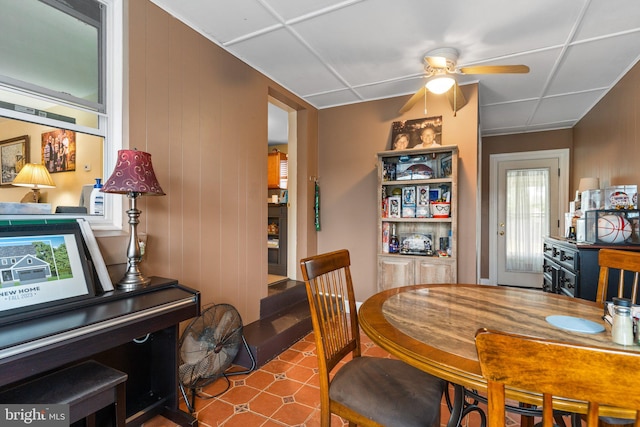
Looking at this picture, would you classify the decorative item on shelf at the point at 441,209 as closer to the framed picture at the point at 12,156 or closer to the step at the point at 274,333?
the step at the point at 274,333

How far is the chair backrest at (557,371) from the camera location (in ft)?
1.78

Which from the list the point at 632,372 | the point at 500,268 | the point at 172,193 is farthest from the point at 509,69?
the point at 500,268

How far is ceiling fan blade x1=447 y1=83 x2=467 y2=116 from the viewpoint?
9.29 feet

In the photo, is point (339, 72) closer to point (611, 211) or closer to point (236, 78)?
point (236, 78)

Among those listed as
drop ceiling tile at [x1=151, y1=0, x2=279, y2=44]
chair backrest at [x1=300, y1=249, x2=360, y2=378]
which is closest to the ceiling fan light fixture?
drop ceiling tile at [x1=151, y1=0, x2=279, y2=44]

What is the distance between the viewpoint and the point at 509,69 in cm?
223

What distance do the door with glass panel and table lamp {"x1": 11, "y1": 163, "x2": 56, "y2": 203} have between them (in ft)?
18.7

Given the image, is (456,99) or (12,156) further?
(456,99)

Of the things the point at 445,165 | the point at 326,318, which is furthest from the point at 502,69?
the point at 326,318

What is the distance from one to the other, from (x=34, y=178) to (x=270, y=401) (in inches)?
72.8

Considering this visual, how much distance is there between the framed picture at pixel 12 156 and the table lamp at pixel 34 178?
0.06ft

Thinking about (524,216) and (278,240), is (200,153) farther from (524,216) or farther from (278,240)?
(524,216)

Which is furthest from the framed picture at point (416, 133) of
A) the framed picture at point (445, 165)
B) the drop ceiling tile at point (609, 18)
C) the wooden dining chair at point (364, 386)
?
the wooden dining chair at point (364, 386)

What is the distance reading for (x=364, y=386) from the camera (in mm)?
1287
